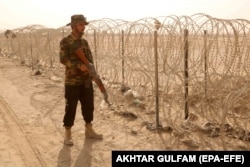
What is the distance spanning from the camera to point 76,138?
5.69 m

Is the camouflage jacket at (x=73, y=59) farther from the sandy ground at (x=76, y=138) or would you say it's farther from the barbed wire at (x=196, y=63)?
the barbed wire at (x=196, y=63)

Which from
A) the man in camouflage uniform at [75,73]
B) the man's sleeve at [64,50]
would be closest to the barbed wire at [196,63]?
the man in camouflage uniform at [75,73]

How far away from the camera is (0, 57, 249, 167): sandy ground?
4.92 meters

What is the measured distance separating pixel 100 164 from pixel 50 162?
67 centimetres

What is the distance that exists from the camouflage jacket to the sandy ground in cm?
98

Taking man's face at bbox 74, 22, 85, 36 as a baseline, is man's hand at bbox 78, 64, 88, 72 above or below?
below

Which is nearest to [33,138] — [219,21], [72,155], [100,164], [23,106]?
[72,155]

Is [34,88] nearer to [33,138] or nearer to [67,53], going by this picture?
[33,138]

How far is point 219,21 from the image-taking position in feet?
16.5

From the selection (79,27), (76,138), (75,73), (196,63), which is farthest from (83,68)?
(196,63)

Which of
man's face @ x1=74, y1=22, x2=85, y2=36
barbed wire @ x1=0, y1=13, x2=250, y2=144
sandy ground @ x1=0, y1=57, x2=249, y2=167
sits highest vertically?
man's face @ x1=74, y1=22, x2=85, y2=36

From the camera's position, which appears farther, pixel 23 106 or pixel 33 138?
pixel 23 106

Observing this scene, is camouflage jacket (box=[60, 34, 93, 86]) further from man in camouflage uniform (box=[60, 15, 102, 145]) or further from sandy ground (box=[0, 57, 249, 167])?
Answer: sandy ground (box=[0, 57, 249, 167])

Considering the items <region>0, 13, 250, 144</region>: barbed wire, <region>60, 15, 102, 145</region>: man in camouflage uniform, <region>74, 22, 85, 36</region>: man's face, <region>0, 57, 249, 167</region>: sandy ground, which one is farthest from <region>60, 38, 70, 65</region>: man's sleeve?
<region>0, 13, 250, 144</region>: barbed wire
